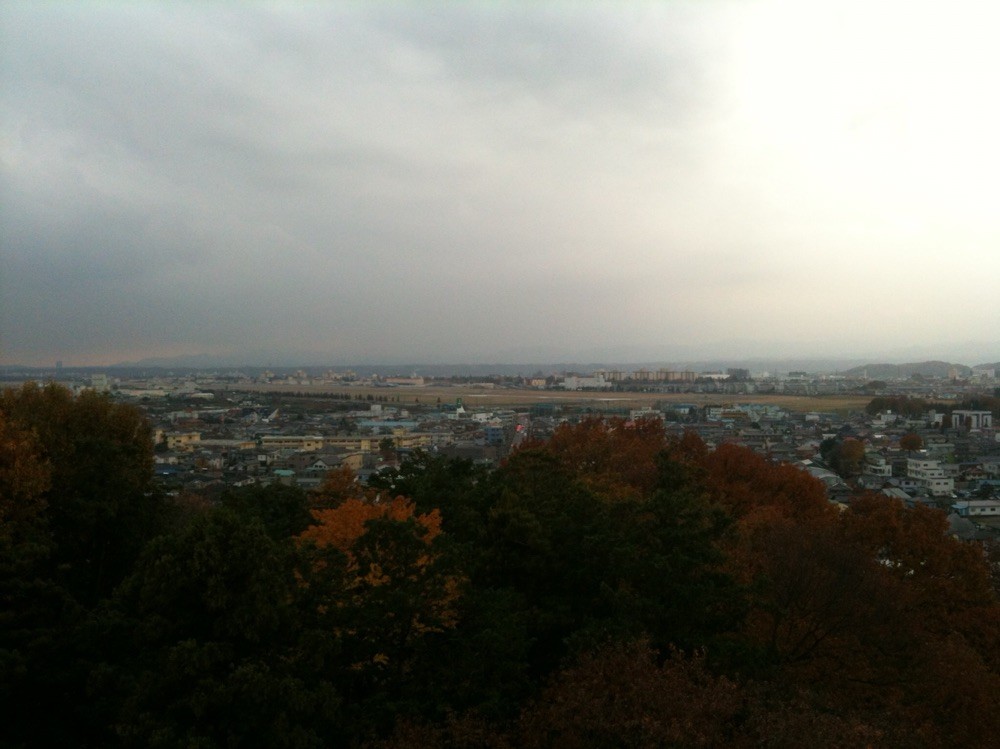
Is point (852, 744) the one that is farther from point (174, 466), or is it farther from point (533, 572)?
point (174, 466)

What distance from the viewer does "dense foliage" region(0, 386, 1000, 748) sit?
4.94 metres

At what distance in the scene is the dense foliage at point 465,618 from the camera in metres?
4.94

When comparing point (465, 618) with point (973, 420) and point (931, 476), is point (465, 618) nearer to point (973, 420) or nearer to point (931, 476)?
point (931, 476)

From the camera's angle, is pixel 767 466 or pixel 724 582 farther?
pixel 767 466

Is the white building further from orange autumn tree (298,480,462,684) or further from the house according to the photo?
orange autumn tree (298,480,462,684)

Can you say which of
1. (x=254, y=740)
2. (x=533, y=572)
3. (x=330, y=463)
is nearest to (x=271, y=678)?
(x=254, y=740)

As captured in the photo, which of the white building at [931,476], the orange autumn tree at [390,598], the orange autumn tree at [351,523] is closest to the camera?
the orange autumn tree at [390,598]

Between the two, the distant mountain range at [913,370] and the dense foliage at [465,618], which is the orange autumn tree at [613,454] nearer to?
the dense foliage at [465,618]

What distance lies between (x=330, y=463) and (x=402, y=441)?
9.67 m

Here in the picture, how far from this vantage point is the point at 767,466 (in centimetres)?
1734

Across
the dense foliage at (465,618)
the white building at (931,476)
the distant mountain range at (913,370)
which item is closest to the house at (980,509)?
the white building at (931,476)

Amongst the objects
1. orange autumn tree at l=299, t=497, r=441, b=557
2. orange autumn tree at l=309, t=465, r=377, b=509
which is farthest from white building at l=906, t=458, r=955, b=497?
orange autumn tree at l=299, t=497, r=441, b=557

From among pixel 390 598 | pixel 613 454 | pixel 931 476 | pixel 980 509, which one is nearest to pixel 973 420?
pixel 931 476

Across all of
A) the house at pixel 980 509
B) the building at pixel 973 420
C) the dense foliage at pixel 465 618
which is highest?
the dense foliage at pixel 465 618
